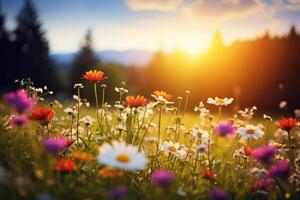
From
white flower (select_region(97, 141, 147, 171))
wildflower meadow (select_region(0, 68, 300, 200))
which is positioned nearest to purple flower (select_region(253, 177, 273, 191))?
wildflower meadow (select_region(0, 68, 300, 200))

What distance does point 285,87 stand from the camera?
1227 inches

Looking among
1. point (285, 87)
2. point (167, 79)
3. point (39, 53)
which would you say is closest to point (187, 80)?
point (167, 79)

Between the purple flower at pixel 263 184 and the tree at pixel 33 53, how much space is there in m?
38.0

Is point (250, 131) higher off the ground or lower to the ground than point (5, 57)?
higher

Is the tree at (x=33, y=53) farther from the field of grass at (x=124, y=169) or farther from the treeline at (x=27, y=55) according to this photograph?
the field of grass at (x=124, y=169)

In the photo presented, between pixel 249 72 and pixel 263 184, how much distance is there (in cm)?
2947

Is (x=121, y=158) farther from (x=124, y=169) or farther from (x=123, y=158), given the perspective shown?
(x=124, y=169)

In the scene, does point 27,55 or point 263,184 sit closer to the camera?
point 263,184

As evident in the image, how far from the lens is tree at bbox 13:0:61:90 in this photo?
135ft

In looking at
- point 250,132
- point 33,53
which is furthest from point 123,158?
point 33,53

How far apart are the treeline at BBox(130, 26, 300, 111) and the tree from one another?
1027 centimetres

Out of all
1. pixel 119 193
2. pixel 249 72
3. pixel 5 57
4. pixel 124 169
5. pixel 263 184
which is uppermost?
pixel 119 193

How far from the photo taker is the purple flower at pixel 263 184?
12.2 ft

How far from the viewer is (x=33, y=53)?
41.3 metres
